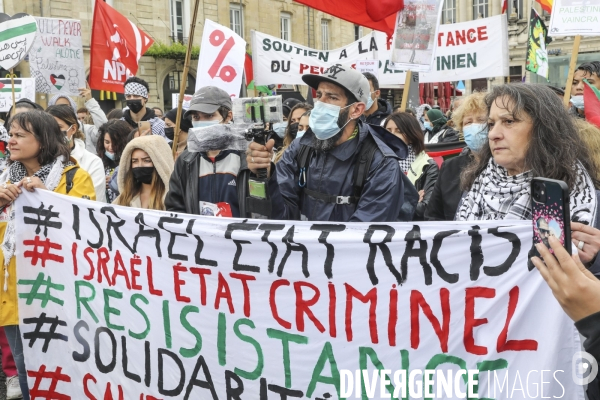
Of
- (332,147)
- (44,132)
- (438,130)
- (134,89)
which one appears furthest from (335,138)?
(438,130)

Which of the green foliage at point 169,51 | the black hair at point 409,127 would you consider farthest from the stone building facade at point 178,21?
the black hair at point 409,127

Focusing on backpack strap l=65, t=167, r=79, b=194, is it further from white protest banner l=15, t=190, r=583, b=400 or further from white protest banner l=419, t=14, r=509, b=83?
white protest banner l=419, t=14, r=509, b=83

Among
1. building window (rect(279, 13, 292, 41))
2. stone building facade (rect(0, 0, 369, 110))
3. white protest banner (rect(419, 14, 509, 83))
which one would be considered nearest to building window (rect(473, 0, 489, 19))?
stone building facade (rect(0, 0, 369, 110))

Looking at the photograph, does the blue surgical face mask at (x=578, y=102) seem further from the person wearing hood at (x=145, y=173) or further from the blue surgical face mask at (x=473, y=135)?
the person wearing hood at (x=145, y=173)

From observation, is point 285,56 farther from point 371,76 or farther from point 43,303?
point 43,303

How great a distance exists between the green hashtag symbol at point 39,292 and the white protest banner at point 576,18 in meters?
4.64

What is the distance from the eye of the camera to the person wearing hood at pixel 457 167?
3240mm

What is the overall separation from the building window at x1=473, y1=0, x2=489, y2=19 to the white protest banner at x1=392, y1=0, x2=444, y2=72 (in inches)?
1273

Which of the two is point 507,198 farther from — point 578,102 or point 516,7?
point 516,7

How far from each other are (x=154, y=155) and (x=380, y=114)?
2.08 meters

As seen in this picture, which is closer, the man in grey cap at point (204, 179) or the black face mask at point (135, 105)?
the man in grey cap at point (204, 179)

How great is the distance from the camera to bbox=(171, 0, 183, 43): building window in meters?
27.5

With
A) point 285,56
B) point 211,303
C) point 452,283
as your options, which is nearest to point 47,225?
point 211,303

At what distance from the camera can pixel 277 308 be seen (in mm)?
2814
